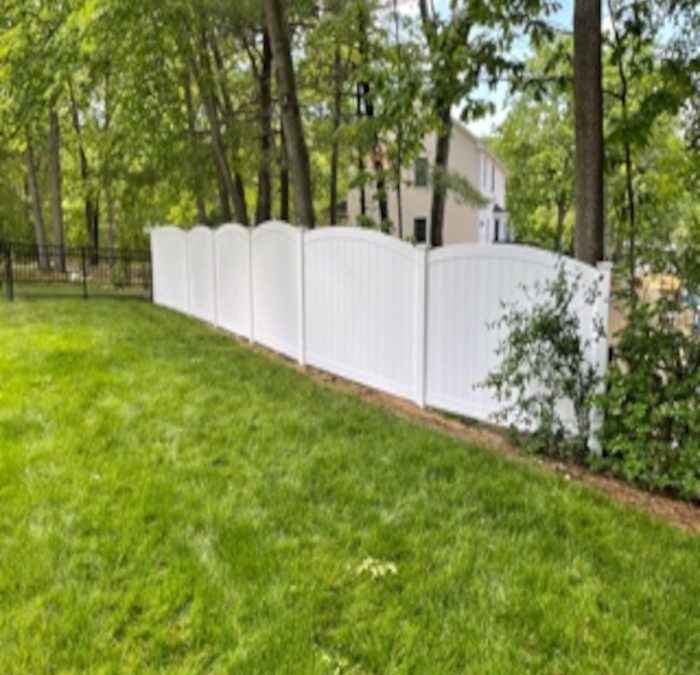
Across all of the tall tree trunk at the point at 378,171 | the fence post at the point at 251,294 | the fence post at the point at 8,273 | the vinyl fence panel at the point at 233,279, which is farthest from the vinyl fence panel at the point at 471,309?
the fence post at the point at 8,273

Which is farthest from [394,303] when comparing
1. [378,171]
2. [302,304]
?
[378,171]

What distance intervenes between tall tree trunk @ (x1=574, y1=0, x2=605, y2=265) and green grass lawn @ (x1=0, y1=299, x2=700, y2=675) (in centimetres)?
171

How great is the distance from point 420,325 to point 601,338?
1527 mm

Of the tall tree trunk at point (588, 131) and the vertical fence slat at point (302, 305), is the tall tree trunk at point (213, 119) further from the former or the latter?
the tall tree trunk at point (588, 131)

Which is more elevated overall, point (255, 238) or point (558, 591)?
point (255, 238)

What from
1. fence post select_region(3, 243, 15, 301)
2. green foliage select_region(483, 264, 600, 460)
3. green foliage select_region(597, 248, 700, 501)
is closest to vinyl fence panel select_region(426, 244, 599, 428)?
green foliage select_region(483, 264, 600, 460)

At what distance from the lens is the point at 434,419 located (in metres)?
4.93

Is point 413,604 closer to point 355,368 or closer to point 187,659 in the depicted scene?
point 187,659

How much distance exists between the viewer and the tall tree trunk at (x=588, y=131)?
4.25m

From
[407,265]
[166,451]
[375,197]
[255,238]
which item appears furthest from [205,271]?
[166,451]

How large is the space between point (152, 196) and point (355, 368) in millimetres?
9746

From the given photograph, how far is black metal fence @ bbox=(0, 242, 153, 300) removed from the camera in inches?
521

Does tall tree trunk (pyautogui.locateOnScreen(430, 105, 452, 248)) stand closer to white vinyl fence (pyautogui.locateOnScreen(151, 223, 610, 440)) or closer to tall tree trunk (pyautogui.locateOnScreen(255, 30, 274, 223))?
white vinyl fence (pyautogui.locateOnScreen(151, 223, 610, 440))

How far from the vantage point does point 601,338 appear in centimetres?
385
